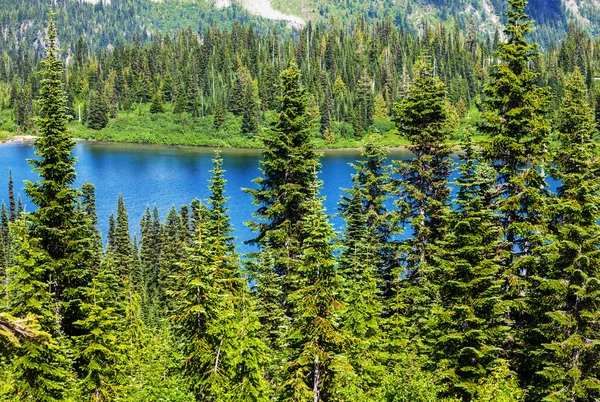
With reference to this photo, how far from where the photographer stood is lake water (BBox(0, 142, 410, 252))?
387 feet

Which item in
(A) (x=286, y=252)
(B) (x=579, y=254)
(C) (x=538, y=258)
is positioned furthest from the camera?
(A) (x=286, y=252)

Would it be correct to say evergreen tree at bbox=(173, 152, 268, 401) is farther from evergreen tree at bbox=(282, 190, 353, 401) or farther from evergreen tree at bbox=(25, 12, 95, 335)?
evergreen tree at bbox=(25, 12, 95, 335)

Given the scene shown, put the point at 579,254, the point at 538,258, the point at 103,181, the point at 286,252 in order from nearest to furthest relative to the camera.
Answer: the point at 579,254 < the point at 538,258 < the point at 286,252 < the point at 103,181

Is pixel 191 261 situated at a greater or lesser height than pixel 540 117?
lesser

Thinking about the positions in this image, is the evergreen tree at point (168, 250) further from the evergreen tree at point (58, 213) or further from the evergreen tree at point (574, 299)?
the evergreen tree at point (574, 299)

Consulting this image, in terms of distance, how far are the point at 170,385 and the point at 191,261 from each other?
551 centimetres

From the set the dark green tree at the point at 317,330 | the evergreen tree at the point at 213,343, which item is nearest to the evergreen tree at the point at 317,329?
the dark green tree at the point at 317,330

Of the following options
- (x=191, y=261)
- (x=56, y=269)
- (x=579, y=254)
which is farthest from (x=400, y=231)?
(x=56, y=269)

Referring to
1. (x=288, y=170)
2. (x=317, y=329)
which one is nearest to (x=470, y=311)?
(x=317, y=329)

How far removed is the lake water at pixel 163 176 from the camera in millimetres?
117875

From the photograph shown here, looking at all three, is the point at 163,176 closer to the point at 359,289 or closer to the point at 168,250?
the point at 168,250

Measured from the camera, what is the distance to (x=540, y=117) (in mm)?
29250

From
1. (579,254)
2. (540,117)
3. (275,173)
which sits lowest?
(579,254)

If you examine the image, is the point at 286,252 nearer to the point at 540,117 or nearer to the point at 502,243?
the point at 502,243
